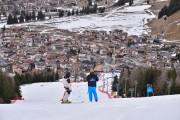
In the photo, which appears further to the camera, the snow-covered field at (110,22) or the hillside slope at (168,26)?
the snow-covered field at (110,22)

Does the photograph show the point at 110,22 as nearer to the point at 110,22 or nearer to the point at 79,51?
the point at 110,22

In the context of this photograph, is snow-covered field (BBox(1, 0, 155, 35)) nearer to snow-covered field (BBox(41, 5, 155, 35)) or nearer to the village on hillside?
snow-covered field (BBox(41, 5, 155, 35))

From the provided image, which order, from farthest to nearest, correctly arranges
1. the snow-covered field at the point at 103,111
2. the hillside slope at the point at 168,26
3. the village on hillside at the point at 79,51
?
the hillside slope at the point at 168,26
the village on hillside at the point at 79,51
the snow-covered field at the point at 103,111

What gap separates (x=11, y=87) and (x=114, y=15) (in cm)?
9718

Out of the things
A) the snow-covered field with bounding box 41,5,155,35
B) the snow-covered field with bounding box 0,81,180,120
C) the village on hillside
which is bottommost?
the village on hillside

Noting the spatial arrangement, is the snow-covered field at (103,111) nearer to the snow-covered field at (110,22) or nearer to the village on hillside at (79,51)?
the village on hillside at (79,51)

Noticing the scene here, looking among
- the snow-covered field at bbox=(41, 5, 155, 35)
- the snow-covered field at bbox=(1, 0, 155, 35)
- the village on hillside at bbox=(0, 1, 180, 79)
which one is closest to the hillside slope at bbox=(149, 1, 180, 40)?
the snow-covered field at bbox=(1, 0, 155, 35)

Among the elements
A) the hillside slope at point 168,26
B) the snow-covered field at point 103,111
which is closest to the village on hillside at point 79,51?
the hillside slope at point 168,26

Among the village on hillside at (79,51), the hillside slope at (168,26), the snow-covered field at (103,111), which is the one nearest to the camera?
the snow-covered field at (103,111)

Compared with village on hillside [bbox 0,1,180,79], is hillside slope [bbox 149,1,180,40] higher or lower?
higher

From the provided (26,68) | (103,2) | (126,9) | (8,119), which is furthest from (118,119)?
(103,2)

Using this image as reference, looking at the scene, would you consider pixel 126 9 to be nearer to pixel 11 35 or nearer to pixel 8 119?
pixel 11 35

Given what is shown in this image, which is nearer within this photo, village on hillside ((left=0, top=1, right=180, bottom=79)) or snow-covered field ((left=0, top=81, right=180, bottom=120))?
snow-covered field ((left=0, top=81, right=180, bottom=120))

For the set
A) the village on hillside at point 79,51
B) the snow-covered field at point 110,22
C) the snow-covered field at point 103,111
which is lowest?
the village on hillside at point 79,51
